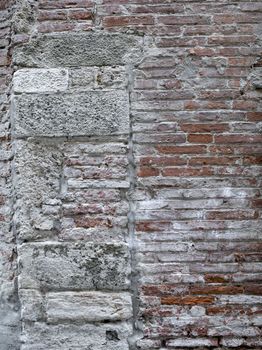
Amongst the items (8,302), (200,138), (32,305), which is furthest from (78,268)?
(200,138)

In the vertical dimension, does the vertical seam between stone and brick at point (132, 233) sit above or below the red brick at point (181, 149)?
below

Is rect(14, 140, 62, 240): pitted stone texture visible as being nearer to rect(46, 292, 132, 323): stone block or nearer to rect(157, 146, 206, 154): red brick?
rect(46, 292, 132, 323): stone block

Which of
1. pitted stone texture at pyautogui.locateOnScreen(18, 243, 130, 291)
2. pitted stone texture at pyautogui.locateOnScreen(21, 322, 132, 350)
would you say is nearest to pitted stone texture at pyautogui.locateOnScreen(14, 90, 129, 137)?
pitted stone texture at pyautogui.locateOnScreen(18, 243, 130, 291)

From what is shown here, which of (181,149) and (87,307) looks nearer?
(87,307)

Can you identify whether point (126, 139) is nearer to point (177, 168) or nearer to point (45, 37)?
point (177, 168)

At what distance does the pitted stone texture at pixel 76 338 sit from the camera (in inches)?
111

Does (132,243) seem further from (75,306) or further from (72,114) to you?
(72,114)

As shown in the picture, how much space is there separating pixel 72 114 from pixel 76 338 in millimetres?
1259

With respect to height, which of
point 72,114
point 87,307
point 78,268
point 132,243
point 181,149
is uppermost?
point 72,114

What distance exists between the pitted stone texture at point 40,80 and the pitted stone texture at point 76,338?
134 centimetres

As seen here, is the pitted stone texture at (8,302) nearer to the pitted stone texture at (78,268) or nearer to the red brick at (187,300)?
the pitted stone texture at (78,268)

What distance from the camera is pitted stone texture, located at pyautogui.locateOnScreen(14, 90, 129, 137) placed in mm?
2908

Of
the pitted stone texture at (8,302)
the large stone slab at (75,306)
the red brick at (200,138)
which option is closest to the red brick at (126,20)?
the red brick at (200,138)

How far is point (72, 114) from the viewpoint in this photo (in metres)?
2.92
